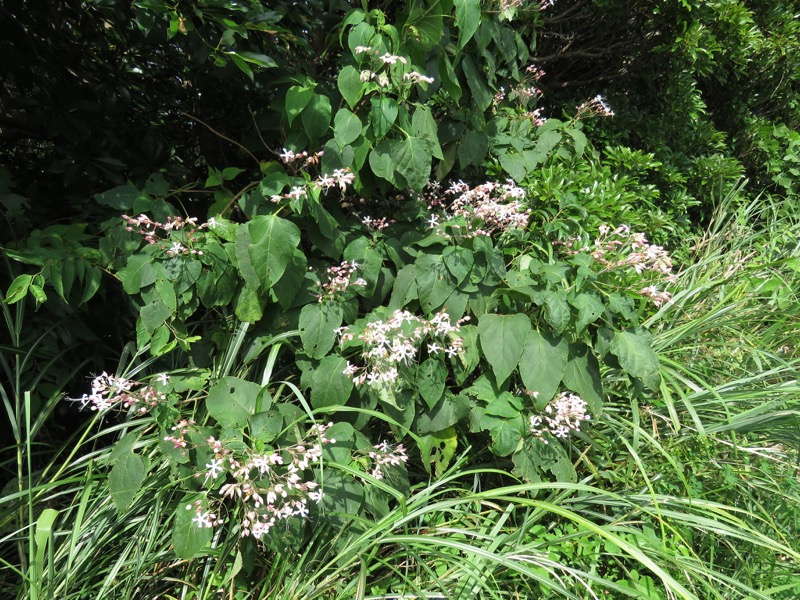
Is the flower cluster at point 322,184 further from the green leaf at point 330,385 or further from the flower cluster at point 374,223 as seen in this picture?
the green leaf at point 330,385

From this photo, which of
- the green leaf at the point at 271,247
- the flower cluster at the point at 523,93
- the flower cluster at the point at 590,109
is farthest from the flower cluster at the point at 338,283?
the flower cluster at the point at 590,109

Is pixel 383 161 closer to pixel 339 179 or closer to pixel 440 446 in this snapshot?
pixel 339 179

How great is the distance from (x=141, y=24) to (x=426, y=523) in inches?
69.1

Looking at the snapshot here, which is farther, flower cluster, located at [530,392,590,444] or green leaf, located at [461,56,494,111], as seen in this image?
green leaf, located at [461,56,494,111]

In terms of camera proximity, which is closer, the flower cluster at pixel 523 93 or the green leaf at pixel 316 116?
the green leaf at pixel 316 116

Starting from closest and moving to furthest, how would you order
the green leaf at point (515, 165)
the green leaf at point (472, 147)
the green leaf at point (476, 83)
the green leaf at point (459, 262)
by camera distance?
the green leaf at point (459, 262)
the green leaf at point (476, 83)
the green leaf at point (472, 147)
the green leaf at point (515, 165)

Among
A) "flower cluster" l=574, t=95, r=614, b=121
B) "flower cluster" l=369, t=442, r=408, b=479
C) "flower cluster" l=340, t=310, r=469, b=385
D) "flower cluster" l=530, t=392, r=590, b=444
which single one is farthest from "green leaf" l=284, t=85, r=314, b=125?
"flower cluster" l=574, t=95, r=614, b=121

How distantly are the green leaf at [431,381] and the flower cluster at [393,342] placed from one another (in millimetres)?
51

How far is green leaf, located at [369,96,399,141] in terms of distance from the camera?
1.69 meters

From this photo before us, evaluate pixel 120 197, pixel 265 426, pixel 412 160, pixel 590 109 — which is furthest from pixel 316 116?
pixel 590 109

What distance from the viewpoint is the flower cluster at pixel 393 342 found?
1.62m

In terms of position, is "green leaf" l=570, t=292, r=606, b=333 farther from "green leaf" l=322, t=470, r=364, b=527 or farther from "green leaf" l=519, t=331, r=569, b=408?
"green leaf" l=322, t=470, r=364, b=527

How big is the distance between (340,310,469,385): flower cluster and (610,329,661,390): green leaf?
0.49 metres

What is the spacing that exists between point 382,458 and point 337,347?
14.9 inches
